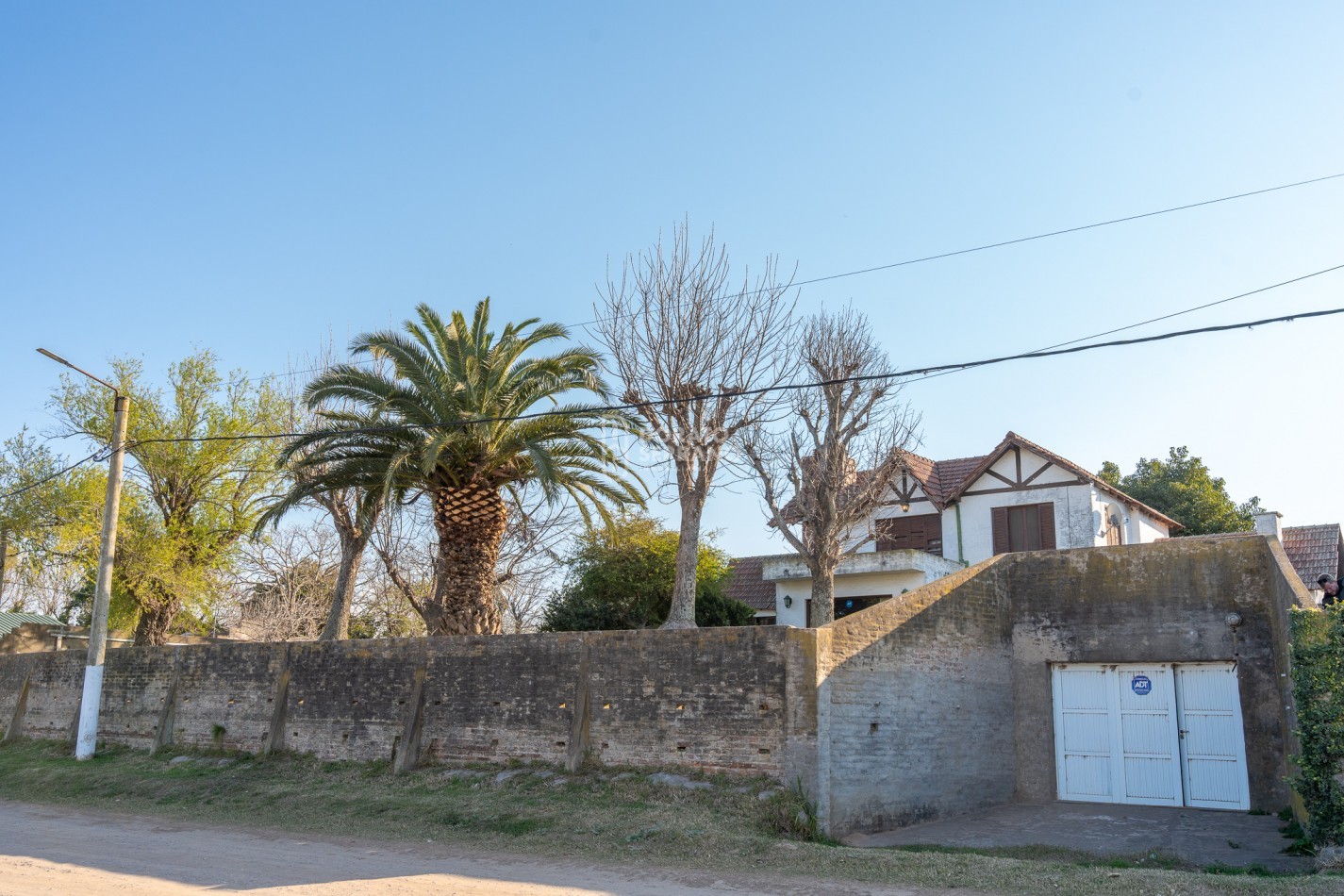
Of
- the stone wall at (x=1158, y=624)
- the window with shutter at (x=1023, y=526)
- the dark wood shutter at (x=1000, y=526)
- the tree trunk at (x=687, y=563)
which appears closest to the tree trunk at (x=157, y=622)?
the tree trunk at (x=687, y=563)

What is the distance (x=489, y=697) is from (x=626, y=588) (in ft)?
27.6

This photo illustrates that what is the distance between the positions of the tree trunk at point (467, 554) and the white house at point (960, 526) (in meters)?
13.8

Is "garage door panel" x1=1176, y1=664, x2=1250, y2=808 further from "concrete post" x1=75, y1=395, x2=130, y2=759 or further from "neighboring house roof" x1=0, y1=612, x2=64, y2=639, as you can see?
"neighboring house roof" x1=0, y1=612, x2=64, y2=639

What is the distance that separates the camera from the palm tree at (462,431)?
18.8 meters

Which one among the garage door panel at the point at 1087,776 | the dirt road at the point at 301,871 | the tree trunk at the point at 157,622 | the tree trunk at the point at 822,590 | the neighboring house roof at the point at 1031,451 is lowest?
the dirt road at the point at 301,871

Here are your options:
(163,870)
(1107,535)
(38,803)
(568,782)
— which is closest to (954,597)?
(568,782)

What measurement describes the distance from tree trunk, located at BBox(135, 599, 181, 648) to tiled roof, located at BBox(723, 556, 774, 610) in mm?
15792

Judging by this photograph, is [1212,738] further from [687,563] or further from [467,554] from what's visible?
[467,554]

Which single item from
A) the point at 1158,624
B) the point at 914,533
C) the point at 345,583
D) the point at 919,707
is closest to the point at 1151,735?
the point at 1158,624

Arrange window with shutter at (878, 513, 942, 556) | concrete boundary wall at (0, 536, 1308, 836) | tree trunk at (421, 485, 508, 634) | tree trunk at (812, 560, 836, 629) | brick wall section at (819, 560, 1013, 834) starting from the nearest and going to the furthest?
brick wall section at (819, 560, 1013, 834) < concrete boundary wall at (0, 536, 1308, 836) < tree trunk at (421, 485, 508, 634) < tree trunk at (812, 560, 836, 629) < window with shutter at (878, 513, 942, 556)

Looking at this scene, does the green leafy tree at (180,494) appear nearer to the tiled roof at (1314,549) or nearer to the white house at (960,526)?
the white house at (960,526)

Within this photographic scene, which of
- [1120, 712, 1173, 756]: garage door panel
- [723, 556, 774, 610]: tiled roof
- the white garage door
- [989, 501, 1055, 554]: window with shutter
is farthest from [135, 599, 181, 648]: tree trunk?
[989, 501, 1055, 554]: window with shutter

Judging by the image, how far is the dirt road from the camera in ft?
32.6

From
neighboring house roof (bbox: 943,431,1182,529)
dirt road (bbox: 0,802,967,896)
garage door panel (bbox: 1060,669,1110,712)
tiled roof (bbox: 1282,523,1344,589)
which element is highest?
neighboring house roof (bbox: 943,431,1182,529)
